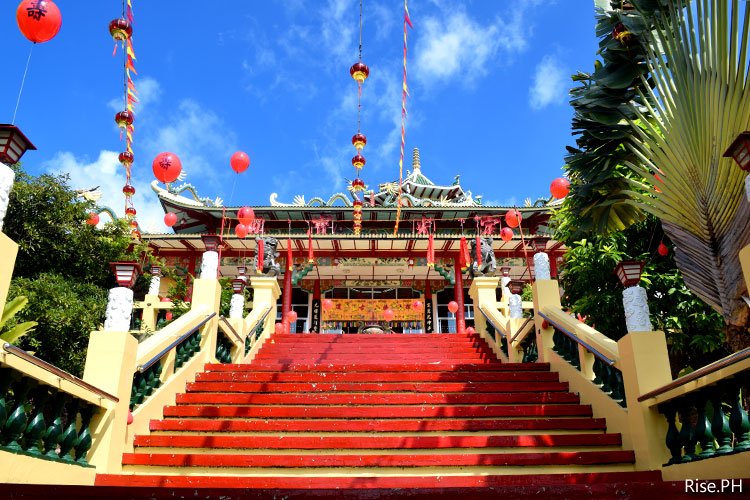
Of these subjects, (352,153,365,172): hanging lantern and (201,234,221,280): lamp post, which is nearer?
(201,234,221,280): lamp post

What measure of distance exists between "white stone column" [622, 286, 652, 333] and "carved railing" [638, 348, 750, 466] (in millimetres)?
640

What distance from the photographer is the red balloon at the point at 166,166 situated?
782cm

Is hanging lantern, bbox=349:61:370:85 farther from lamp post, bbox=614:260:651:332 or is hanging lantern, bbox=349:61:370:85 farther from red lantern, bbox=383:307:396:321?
red lantern, bbox=383:307:396:321

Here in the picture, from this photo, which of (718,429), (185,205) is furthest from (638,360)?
(185,205)

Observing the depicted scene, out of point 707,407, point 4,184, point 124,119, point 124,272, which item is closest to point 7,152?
point 4,184

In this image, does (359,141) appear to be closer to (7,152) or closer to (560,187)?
(560,187)

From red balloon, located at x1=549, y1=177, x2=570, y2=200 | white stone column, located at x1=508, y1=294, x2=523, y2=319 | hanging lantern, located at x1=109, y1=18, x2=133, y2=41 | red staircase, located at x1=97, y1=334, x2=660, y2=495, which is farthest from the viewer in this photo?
red balloon, located at x1=549, y1=177, x2=570, y2=200

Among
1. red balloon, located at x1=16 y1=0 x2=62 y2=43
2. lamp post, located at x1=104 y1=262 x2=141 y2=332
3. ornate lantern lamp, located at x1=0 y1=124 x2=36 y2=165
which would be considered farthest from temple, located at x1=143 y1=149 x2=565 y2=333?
ornate lantern lamp, located at x1=0 y1=124 x2=36 y2=165

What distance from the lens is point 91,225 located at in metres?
9.80

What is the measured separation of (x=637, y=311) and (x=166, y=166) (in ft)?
22.2

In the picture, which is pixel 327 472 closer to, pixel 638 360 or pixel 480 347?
pixel 638 360

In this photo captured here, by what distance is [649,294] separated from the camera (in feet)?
26.1

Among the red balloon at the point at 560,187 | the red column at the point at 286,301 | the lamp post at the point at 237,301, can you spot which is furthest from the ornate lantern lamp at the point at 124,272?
the red column at the point at 286,301

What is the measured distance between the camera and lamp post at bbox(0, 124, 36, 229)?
3078mm
